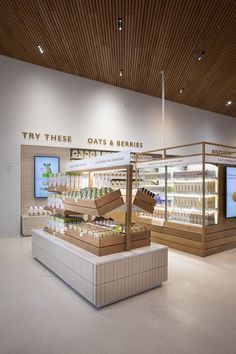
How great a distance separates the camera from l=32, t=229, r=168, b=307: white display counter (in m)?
2.94

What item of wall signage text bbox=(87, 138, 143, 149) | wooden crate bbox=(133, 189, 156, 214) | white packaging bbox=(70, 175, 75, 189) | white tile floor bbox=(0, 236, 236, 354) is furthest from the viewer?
wall signage text bbox=(87, 138, 143, 149)

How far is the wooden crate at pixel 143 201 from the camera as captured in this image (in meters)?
3.57

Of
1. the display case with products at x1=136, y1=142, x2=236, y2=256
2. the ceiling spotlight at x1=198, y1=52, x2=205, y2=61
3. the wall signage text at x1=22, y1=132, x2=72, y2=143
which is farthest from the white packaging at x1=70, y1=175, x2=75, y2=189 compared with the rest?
the ceiling spotlight at x1=198, y1=52, x2=205, y2=61

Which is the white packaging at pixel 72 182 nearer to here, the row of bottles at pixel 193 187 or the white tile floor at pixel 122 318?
the white tile floor at pixel 122 318

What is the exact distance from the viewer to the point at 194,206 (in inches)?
227

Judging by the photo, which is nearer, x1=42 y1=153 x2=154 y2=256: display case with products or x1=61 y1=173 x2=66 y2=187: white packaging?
x1=42 y1=153 x2=154 y2=256: display case with products

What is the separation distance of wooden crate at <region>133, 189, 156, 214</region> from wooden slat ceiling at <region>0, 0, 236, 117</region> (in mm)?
3957

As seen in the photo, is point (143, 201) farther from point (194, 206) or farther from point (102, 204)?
point (194, 206)

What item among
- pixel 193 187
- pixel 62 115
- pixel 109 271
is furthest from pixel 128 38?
pixel 109 271

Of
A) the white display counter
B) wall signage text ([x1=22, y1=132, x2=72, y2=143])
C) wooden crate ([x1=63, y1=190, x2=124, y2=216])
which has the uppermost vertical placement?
wall signage text ([x1=22, y1=132, x2=72, y2=143])

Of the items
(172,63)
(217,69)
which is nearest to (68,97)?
(172,63)

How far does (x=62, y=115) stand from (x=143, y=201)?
17.3 feet

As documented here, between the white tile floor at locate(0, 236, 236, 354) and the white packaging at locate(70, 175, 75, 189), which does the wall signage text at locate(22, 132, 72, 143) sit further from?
the white tile floor at locate(0, 236, 236, 354)

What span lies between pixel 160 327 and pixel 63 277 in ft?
5.26
